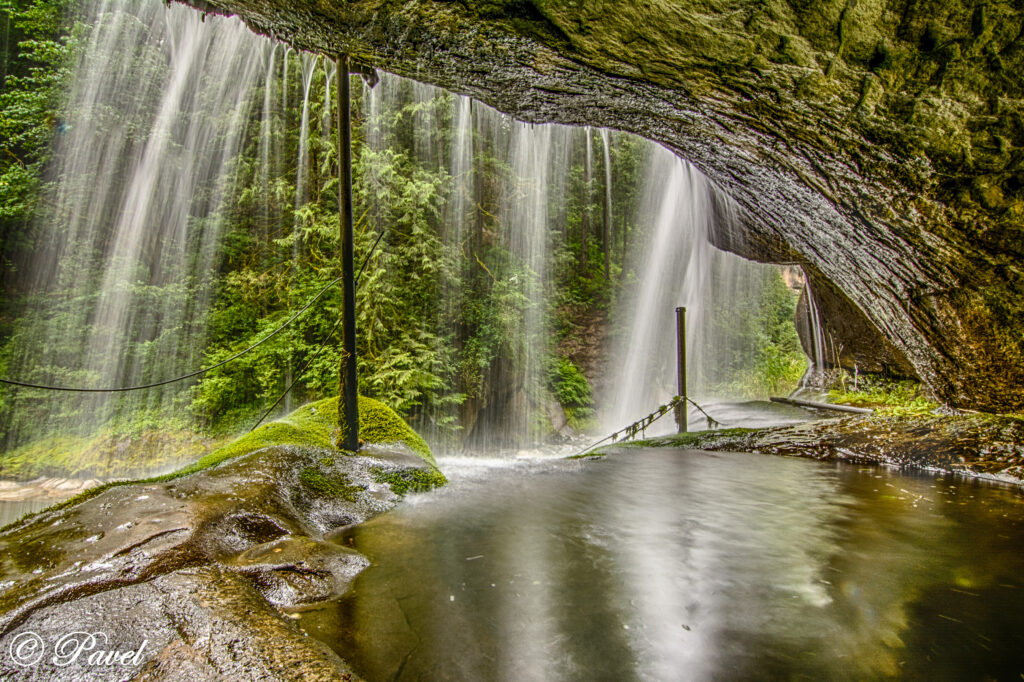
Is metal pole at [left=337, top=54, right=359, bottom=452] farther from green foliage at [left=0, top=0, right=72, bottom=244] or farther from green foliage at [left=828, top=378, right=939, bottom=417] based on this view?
green foliage at [left=0, top=0, right=72, bottom=244]

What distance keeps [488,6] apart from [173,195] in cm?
1499

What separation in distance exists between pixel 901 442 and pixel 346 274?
28.3 feet

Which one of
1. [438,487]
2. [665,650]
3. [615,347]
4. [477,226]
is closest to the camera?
[665,650]

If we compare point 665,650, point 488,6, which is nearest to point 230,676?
point 665,650

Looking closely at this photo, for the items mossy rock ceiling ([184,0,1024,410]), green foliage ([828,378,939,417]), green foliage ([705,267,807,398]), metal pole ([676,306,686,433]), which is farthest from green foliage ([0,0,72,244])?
green foliage ([705,267,807,398])

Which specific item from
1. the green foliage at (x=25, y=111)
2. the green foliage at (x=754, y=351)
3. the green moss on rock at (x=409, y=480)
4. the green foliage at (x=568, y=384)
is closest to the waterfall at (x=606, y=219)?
the green foliage at (x=568, y=384)

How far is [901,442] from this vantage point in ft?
24.8

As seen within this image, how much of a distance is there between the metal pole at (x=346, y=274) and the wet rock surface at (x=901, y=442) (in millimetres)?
6775

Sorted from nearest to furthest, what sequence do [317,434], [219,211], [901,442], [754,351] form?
[317,434], [901,442], [219,211], [754,351]

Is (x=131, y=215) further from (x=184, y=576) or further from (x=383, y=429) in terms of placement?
(x=184, y=576)

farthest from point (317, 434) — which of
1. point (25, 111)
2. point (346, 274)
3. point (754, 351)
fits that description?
point (754, 351)

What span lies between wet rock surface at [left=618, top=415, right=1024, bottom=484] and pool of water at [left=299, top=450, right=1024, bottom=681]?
880 millimetres

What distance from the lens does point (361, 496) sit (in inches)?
193

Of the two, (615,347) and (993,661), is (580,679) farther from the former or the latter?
(615,347)
